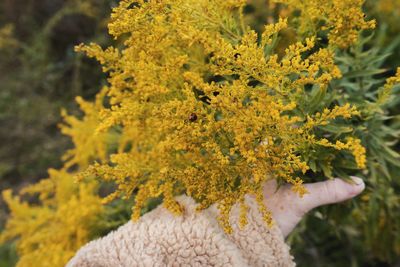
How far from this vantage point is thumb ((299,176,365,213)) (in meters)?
1.78

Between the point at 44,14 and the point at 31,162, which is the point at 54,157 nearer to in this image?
the point at 31,162

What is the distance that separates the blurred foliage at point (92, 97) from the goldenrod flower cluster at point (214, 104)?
1.13 ft

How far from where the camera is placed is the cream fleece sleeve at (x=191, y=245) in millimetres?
1673

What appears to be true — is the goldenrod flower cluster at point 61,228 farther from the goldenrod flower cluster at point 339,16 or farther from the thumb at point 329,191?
the goldenrod flower cluster at point 339,16

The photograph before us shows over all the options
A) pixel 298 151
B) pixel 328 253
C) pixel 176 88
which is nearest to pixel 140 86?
pixel 176 88

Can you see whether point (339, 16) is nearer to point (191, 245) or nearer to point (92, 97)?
point (191, 245)

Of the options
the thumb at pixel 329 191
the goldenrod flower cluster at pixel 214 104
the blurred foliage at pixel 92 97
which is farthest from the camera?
the blurred foliage at pixel 92 97

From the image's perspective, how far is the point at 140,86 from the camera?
5.46ft

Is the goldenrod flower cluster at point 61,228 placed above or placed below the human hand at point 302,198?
above

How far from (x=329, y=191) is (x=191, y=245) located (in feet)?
1.81

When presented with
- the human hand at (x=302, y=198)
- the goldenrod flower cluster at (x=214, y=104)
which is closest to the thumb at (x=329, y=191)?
the human hand at (x=302, y=198)

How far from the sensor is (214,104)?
1452mm

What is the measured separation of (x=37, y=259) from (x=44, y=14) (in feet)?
10.7

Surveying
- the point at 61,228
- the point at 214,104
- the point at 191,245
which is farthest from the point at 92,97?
the point at 214,104
